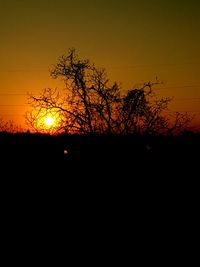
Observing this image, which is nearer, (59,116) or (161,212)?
(161,212)

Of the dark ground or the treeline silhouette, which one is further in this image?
the treeline silhouette

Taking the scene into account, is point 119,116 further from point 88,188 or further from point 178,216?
point 178,216

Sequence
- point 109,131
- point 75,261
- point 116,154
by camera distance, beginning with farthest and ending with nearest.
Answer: point 109,131, point 116,154, point 75,261

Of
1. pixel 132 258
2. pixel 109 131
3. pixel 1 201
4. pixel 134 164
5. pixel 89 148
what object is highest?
pixel 109 131

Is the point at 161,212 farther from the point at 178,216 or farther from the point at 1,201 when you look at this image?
the point at 1,201

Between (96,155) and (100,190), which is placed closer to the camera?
(100,190)

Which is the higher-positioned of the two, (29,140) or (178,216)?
(29,140)

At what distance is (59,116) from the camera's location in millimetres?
28078

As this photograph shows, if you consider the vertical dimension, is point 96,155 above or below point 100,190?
above

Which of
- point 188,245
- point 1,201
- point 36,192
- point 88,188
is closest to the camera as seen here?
point 188,245

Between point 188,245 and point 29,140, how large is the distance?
42.5 feet

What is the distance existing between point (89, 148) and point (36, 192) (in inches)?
252

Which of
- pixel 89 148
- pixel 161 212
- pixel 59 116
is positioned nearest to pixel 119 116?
pixel 59 116

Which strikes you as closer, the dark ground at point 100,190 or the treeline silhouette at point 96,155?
the dark ground at point 100,190
